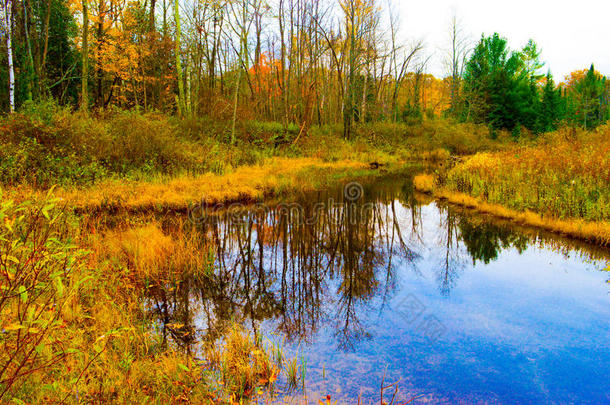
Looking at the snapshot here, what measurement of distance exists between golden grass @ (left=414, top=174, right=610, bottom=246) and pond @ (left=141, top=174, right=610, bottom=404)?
40 centimetres

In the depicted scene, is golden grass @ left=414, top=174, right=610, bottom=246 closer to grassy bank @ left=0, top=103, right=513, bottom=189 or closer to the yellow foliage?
the yellow foliage

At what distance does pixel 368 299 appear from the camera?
582 centimetres

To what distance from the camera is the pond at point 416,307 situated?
3.74 meters

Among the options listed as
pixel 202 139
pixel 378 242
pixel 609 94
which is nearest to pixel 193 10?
pixel 202 139

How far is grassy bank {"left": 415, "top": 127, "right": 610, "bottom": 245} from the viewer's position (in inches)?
346

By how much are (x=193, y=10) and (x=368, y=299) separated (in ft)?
88.7

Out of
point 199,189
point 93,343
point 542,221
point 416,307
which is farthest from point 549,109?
point 93,343

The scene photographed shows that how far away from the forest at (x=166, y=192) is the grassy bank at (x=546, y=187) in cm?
6

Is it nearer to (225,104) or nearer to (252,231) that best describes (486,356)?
(252,231)

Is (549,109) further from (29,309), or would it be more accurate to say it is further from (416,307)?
(29,309)

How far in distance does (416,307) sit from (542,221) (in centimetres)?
606

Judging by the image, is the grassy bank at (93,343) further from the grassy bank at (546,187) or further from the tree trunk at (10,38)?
the tree trunk at (10,38)

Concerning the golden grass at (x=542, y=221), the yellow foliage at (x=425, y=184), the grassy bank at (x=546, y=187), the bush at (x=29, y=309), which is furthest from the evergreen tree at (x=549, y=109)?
the bush at (x=29, y=309)

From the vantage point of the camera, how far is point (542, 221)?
30.8 ft
